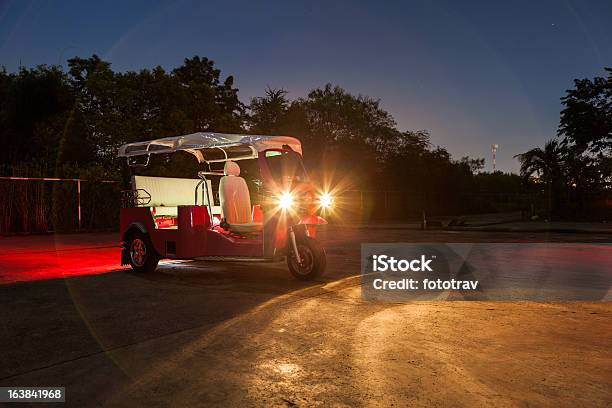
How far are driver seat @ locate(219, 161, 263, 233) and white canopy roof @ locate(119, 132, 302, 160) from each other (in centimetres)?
61

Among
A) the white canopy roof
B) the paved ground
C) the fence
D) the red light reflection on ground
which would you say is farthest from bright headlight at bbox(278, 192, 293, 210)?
the fence

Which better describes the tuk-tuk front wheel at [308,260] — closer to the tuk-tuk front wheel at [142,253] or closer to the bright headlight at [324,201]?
the bright headlight at [324,201]

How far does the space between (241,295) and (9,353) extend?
330 cm

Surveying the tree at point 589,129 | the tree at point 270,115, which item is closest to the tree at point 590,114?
the tree at point 589,129

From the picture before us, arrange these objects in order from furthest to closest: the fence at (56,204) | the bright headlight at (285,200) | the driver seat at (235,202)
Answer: the fence at (56,204) < the driver seat at (235,202) < the bright headlight at (285,200)

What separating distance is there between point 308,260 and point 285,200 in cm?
105

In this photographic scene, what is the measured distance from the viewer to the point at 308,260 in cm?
864

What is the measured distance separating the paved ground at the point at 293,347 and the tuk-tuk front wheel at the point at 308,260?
42 cm

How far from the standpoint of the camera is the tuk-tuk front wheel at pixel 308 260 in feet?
28.1

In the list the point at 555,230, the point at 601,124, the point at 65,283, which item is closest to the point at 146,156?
the point at 65,283

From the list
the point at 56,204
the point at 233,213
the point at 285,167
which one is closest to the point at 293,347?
the point at 285,167

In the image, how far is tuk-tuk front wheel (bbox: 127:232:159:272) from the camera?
9648mm

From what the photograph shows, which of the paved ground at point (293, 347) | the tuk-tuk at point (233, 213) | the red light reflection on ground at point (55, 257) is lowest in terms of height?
the paved ground at point (293, 347)

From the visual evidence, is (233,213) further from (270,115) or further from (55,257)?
(270,115)
